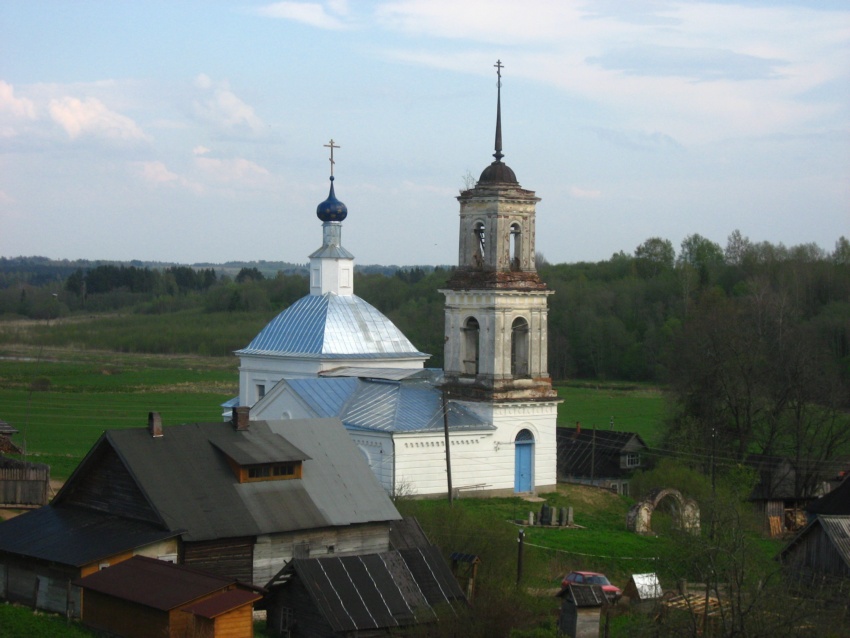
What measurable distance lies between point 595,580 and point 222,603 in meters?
7.45

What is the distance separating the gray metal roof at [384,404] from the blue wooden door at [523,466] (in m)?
1.34

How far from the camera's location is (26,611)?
19938 mm

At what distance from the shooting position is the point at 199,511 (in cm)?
2119

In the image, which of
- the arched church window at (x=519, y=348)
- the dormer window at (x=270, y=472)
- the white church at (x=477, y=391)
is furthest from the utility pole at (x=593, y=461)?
the dormer window at (x=270, y=472)

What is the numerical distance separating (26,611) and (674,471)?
19.1m

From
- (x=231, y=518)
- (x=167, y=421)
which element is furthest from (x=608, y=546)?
(x=167, y=421)

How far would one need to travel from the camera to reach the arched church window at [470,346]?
1288 inches

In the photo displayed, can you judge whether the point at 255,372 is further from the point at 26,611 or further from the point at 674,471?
the point at 26,611

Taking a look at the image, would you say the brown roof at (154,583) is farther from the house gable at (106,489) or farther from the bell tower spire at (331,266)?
the bell tower spire at (331,266)

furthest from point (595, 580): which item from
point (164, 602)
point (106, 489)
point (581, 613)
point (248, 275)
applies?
point (248, 275)

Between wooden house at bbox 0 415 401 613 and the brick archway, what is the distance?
869cm

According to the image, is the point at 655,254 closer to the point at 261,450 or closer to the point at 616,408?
the point at 616,408

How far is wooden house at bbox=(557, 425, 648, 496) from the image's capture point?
135ft

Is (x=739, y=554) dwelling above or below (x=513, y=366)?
below
